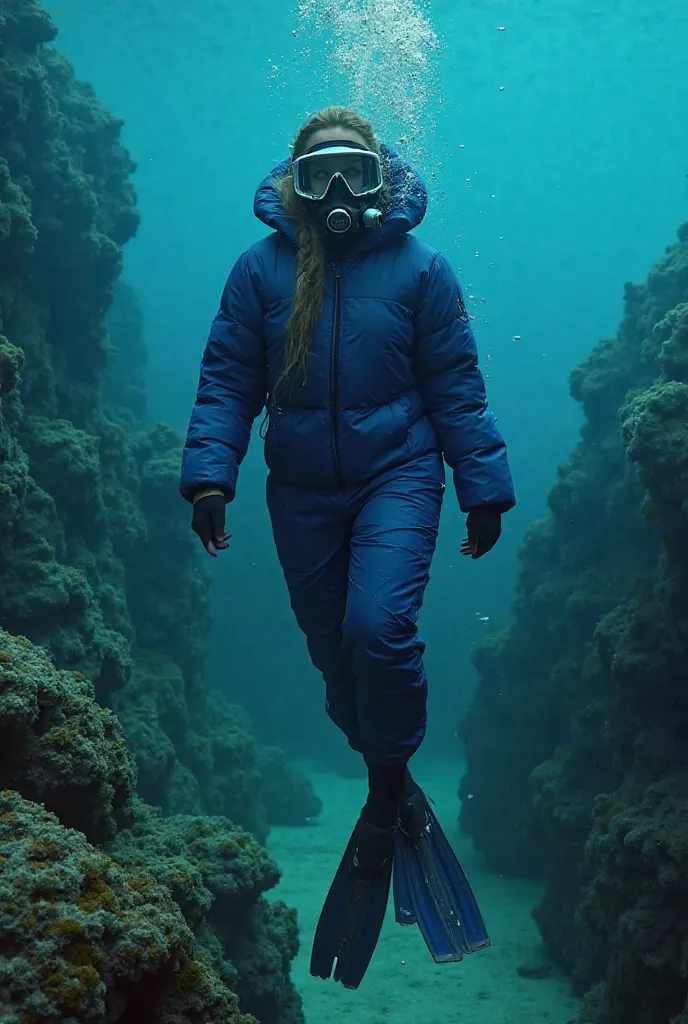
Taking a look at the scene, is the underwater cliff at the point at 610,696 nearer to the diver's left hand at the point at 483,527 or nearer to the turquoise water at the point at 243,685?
the turquoise water at the point at 243,685

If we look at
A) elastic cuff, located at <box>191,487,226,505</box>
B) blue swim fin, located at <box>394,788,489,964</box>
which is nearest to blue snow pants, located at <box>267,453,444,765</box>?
elastic cuff, located at <box>191,487,226,505</box>

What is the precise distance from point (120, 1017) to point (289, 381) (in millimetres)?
2161

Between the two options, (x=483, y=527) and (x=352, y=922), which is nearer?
(x=483, y=527)

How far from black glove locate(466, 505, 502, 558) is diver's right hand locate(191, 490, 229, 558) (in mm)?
976

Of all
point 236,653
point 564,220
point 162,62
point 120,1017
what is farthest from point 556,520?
point 564,220

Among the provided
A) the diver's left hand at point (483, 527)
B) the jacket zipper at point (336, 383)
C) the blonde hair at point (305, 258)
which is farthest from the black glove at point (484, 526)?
the blonde hair at point (305, 258)

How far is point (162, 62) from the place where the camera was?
108 ft

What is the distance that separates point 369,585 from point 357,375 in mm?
817

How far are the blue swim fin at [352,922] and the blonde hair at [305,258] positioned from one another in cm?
199

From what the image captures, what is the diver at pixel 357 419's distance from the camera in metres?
3.16

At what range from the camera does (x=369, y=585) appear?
10.00ft

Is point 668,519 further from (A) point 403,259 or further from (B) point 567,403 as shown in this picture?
(B) point 567,403

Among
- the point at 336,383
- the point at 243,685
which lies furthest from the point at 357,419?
the point at 243,685

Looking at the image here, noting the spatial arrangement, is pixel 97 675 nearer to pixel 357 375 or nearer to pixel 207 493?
pixel 207 493
